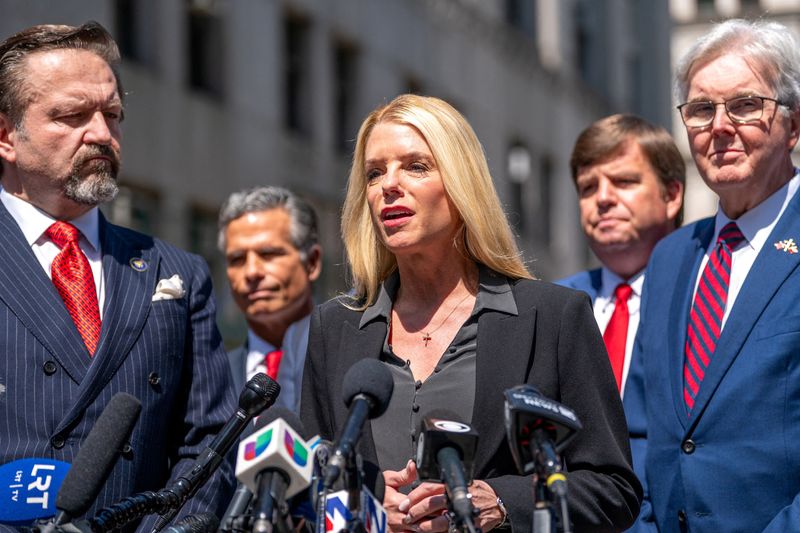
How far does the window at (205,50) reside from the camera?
1878 cm

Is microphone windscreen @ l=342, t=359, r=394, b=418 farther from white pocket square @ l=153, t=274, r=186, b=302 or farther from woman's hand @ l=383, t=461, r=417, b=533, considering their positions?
white pocket square @ l=153, t=274, r=186, b=302

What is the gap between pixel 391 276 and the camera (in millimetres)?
5738

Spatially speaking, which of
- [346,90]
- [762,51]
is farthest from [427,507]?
[346,90]

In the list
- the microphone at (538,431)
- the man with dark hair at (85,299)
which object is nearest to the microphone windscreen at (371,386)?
the microphone at (538,431)

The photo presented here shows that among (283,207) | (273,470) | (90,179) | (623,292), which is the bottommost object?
(623,292)

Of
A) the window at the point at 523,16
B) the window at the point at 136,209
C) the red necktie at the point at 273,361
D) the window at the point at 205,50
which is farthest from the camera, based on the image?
the window at the point at 523,16

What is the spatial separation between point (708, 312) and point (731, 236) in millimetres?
330

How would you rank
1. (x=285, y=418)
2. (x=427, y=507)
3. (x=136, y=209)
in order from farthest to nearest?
(x=136, y=209) → (x=427, y=507) → (x=285, y=418)

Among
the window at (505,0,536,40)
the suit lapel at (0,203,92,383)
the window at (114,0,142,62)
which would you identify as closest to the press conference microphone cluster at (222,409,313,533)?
A: the suit lapel at (0,203,92,383)

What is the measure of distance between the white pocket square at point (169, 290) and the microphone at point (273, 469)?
77.0 inches

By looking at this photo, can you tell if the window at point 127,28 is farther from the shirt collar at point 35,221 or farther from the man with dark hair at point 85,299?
the shirt collar at point 35,221

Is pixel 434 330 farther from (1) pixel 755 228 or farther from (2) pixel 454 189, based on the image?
(1) pixel 755 228

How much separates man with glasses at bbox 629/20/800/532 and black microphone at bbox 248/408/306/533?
78.8 inches

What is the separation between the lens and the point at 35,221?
19.0ft
